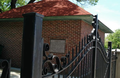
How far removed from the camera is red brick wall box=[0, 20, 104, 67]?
977 cm

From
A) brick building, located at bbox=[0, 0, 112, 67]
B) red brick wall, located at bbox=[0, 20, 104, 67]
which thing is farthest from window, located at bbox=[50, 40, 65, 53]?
red brick wall, located at bbox=[0, 20, 104, 67]

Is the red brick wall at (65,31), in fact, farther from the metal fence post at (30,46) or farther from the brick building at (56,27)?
the metal fence post at (30,46)

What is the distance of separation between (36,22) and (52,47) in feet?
30.5

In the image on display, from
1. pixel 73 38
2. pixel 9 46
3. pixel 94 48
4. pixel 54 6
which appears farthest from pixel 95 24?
pixel 9 46

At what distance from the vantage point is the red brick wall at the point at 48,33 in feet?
32.0

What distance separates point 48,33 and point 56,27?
79 centimetres

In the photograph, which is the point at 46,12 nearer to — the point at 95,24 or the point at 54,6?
the point at 54,6

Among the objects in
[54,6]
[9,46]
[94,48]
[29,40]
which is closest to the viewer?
[29,40]

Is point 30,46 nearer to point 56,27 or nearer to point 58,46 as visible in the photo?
point 58,46

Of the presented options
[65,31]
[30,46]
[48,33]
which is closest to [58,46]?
[65,31]

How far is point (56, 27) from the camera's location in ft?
34.1

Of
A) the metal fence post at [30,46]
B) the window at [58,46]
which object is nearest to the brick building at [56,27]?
the window at [58,46]

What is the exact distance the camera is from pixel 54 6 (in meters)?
11.4

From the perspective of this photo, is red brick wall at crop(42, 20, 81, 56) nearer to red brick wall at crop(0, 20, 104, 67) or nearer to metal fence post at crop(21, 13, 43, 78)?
red brick wall at crop(0, 20, 104, 67)
